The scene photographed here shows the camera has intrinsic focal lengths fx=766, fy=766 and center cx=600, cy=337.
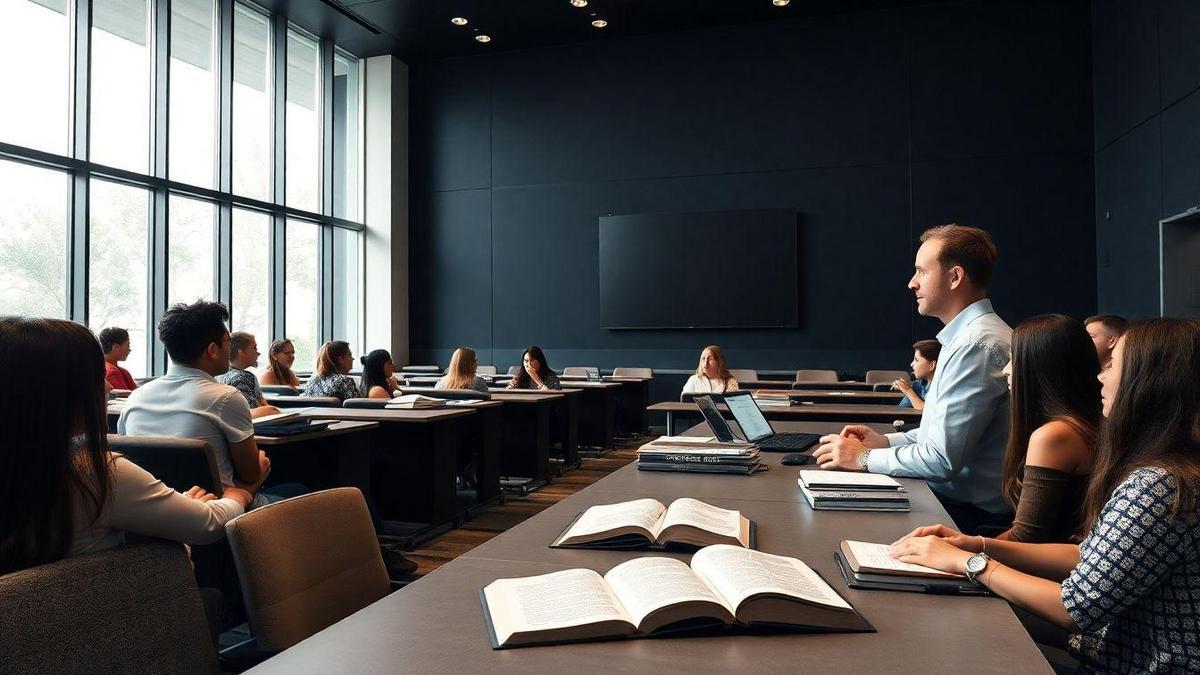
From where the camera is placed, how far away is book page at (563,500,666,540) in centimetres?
143

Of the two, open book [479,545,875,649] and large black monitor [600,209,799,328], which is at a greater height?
large black monitor [600,209,799,328]

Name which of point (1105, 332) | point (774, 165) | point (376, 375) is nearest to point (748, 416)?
point (1105, 332)

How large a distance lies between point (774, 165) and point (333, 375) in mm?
6300

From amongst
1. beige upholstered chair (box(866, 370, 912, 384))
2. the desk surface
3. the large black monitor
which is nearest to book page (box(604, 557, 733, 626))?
the desk surface

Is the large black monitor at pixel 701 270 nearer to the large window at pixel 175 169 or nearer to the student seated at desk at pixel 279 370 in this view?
the large window at pixel 175 169

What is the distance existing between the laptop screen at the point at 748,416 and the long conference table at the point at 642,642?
1261 mm

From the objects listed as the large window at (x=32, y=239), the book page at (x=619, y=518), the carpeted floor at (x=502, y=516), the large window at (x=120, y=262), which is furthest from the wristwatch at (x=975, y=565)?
the large window at (x=120, y=262)

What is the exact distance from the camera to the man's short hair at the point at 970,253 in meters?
2.24

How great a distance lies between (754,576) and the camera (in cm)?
110

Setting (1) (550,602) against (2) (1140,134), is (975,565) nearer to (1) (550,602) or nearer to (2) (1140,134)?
(1) (550,602)

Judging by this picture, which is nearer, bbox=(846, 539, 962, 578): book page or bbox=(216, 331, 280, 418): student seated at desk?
bbox=(846, 539, 962, 578): book page

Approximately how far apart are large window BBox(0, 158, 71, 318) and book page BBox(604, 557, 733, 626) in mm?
6866

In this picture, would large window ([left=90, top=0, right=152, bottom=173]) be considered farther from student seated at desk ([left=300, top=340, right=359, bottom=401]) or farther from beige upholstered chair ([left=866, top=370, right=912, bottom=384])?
beige upholstered chair ([left=866, top=370, right=912, bottom=384])

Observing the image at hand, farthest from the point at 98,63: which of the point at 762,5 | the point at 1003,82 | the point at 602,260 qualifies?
the point at 1003,82
